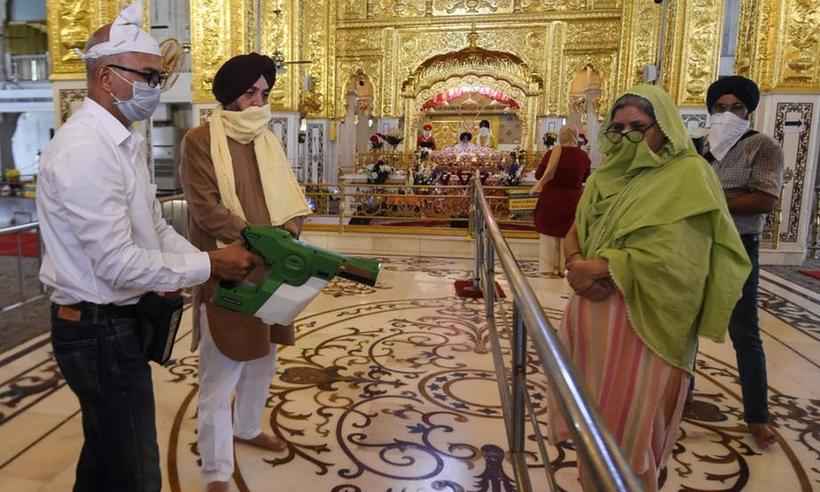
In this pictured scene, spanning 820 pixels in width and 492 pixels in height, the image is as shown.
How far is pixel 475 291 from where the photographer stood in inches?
180

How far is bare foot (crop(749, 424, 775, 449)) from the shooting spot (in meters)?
2.29

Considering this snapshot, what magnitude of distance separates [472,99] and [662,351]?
11.2 metres

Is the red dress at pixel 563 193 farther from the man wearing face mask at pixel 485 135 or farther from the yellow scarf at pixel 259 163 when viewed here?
the man wearing face mask at pixel 485 135

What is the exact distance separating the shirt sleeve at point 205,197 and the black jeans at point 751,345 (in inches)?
77.0

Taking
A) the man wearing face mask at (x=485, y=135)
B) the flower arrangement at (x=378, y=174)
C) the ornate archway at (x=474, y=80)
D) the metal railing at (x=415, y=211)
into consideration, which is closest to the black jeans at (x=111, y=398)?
the metal railing at (x=415, y=211)

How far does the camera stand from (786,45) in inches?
244

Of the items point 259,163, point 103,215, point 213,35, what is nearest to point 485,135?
point 213,35

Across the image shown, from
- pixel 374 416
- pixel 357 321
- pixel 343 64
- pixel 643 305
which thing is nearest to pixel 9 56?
pixel 343 64

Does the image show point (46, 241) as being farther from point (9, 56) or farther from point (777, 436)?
point (9, 56)

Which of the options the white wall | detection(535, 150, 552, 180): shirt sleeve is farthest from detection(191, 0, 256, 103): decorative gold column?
the white wall

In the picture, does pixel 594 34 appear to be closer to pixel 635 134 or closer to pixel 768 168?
pixel 768 168

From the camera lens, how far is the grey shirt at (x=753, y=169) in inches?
84.0

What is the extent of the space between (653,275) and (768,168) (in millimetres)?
1075

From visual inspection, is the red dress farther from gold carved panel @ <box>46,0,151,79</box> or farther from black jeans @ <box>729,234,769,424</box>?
gold carved panel @ <box>46,0,151,79</box>
